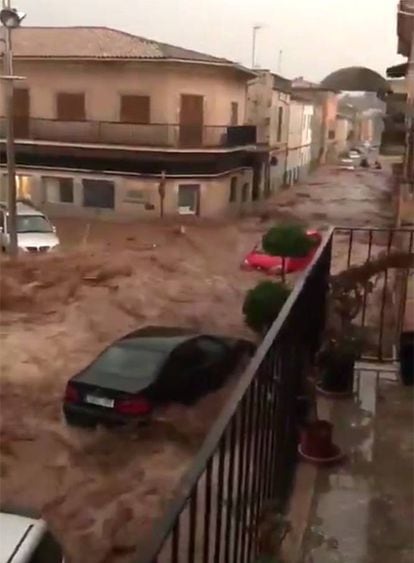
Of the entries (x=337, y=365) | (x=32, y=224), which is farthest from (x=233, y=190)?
(x=337, y=365)

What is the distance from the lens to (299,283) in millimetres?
1896

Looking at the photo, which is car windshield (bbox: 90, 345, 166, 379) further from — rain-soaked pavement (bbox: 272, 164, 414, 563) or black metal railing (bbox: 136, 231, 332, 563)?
black metal railing (bbox: 136, 231, 332, 563)

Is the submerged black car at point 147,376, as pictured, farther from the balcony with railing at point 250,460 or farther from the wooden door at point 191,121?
the wooden door at point 191,121

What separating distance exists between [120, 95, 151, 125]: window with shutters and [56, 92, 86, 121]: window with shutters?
563mm

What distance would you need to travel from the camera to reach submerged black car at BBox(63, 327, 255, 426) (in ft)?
12.5

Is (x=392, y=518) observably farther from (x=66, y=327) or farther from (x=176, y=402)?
(x=66, y=327)

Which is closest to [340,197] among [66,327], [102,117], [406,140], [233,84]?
[233,84]

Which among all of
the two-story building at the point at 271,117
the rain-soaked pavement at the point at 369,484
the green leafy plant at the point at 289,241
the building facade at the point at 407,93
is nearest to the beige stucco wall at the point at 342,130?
the two-story building at the point at 271,117

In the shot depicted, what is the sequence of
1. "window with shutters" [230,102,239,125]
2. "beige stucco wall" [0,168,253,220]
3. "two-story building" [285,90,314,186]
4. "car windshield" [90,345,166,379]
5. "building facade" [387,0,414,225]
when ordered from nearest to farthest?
"building facade" [387,0,414,225] < "car windshield" [90,345,166,379] < "beige stucco wall" [0,168,253,220] < "window with shutters" [230,102,239,125] < "two-story building" [285,90,314,186]

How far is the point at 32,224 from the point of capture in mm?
8164

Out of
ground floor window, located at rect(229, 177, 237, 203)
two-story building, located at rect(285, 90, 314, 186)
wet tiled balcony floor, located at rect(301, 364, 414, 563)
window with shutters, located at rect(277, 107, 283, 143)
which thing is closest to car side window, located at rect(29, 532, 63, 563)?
wet tiled balcony floor, located at rect(301, 364, 414, 563)

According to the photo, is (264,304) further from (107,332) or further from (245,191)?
(245,191)

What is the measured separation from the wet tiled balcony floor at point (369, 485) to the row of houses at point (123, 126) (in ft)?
24.6

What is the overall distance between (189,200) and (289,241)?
5.03 meters
